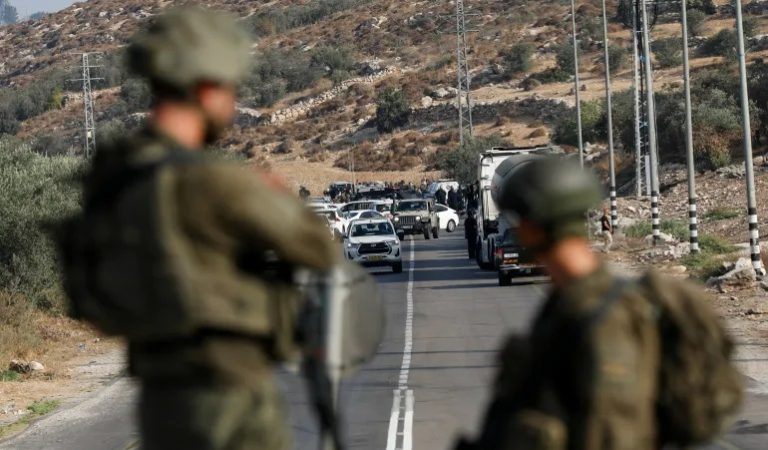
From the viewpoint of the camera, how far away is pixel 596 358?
14.1 ft

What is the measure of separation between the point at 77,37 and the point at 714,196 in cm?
13464

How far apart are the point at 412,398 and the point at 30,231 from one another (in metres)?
15.0

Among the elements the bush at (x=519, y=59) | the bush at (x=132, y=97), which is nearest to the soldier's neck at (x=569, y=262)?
the bush at (x=519, y=59)

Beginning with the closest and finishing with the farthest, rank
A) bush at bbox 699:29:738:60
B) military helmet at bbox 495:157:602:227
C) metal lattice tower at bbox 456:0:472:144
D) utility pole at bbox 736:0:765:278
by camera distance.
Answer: military helmet at bbox 495:157:602:227, utility pole at bbox 736:0:765:278, metal lattice tower at bbox 456:0:472:144, bush at bbox 699:29:738:60

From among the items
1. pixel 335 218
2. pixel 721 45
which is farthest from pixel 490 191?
pixel 721 45

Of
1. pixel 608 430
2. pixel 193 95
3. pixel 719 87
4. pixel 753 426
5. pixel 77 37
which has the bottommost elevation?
pixel 753 426

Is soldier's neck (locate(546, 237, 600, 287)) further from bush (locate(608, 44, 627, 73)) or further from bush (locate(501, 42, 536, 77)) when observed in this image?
bush (locate(501, 42, 536, 77))

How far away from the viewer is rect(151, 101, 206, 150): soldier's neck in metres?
4.48

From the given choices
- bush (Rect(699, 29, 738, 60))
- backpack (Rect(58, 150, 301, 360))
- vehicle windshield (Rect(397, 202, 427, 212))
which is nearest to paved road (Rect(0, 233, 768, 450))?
backpack (Rect(58, 150, 301, 360))

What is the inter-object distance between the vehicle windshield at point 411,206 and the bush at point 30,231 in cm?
3044

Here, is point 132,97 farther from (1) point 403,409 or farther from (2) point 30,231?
(1) point 403,409

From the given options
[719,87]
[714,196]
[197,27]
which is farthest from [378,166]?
[197,27]

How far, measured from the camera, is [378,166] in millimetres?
119812

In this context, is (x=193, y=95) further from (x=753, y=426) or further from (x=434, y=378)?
(x=434, y=378)
